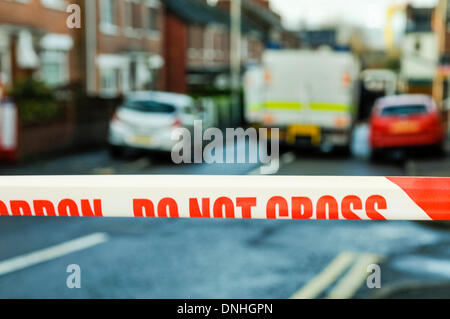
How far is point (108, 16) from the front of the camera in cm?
3025

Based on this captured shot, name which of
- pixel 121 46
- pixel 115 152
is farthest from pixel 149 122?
pixel 121 46

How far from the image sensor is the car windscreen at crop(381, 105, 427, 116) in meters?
17.4

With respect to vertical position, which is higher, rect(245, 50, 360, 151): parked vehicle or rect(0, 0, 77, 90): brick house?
rect(0, 0, 77, 90): brick house

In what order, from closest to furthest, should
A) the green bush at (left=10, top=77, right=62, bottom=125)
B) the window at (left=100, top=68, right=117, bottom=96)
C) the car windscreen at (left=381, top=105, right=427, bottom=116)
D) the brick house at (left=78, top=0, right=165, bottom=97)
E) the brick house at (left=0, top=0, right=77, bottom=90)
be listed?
the green bush at (left=10, top=77, right=62, bottom=125)
the car windscreen at (left=381, top=105, right=427, bottom=116)
the brick house at (left=0, top=0, right=77, bottom=90)
the brick house at (left=78, top=0, right=165, bottom=97)
the window at (left=100, top=68, right=117, bottom=96)

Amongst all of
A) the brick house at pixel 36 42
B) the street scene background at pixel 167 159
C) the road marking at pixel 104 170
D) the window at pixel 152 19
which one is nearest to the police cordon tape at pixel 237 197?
the street scene background at pixel 167 159

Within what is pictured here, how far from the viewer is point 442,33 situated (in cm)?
3994

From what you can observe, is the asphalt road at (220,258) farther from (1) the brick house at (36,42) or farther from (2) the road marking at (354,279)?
(1) the brick house at (36,42)

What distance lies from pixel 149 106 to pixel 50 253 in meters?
10.4

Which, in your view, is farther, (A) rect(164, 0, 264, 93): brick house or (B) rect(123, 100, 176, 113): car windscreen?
(A) rect(164, 0, 264, 93): brick house

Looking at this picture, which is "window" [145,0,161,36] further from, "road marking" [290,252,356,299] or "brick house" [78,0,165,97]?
"road marking" [290,252,356,299]

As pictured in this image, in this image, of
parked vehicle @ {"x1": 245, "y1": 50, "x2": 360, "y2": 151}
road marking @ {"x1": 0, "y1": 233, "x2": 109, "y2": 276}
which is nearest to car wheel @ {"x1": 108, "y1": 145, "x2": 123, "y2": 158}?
parked vehicle @ {"x1": 245, "y1": 50, "x2": 360, "y2": 151}

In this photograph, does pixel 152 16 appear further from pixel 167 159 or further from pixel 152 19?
pixel 167 159

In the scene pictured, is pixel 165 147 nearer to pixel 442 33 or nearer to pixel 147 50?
pixel 147 50
